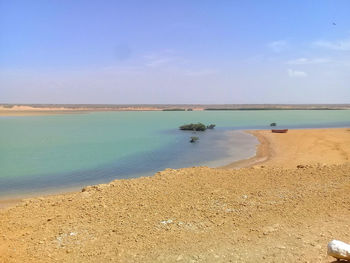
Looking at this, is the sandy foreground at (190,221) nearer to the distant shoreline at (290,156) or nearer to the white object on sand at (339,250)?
the white object on sand at (339,250)

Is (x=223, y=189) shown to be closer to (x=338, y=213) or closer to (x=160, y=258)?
(x=338, y=213)

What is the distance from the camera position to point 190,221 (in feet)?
21.5

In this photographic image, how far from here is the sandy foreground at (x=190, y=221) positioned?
17.3ft

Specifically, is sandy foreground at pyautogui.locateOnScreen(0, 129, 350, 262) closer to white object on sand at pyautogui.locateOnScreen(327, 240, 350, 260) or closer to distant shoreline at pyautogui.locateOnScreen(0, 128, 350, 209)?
white object on sand at pyautogui.locateOnScreen(327, 240, 350, 260)

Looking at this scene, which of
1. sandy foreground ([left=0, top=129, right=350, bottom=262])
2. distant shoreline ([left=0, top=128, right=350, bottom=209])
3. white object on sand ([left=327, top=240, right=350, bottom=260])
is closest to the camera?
white object on sand ([left=327, top=240, right=350, bottom=260])

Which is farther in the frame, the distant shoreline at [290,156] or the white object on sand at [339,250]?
Result: the distant shoreline at [290,156]

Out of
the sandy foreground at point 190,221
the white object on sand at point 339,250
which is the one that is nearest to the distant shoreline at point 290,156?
the sandy foreground at point 190,221

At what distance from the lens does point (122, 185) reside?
30.6 ft

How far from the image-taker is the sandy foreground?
17.3 ft

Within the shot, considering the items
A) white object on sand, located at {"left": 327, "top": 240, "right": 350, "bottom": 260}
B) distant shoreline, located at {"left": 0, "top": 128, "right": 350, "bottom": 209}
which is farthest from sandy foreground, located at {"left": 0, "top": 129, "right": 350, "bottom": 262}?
distant shoreline, located at {"left": 0, "top": 128, "right": 350, "bottom": 209}

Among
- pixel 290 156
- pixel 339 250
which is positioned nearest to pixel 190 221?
pixel 339 250

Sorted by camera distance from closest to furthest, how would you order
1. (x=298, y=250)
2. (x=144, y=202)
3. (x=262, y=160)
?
1. (x=298, y=250)
2. (x=144, y=202)
3. (x=262, y=160)

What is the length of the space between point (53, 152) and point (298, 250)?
20.3 metres

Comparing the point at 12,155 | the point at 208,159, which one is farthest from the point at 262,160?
the point at 12,155
